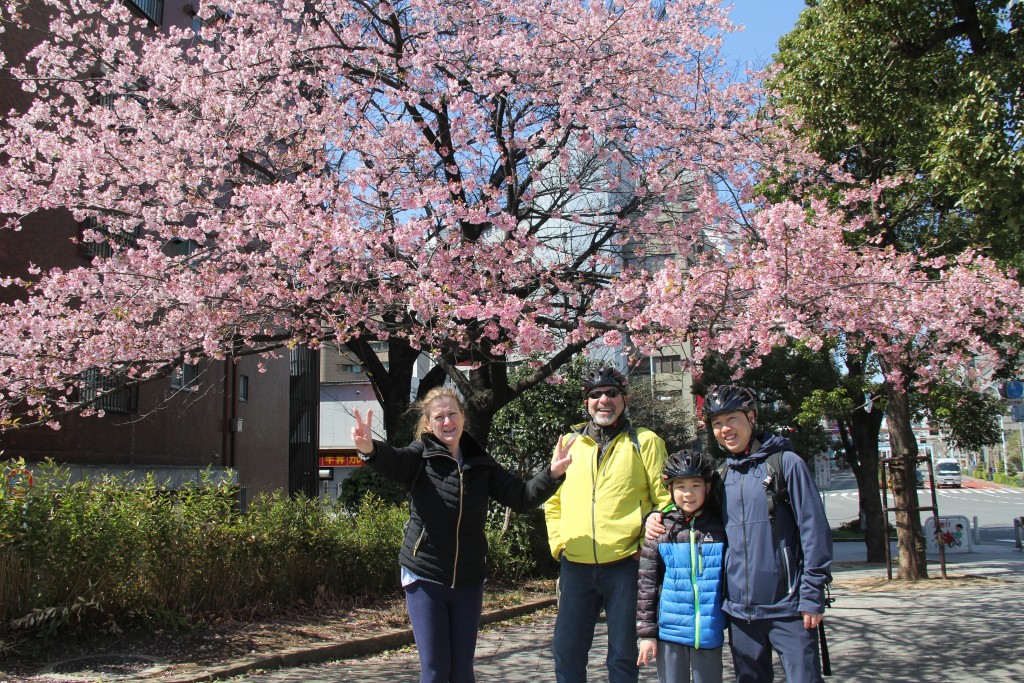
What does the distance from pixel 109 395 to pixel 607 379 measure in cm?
1087

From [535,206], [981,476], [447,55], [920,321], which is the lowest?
[981,476]

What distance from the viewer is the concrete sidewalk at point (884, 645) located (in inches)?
240

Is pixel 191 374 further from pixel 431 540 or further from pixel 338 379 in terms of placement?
pixel 338 379

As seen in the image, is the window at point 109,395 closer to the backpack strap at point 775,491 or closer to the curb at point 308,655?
the curb at point 308,655

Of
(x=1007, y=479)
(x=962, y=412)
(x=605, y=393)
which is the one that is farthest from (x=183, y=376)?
(x=1007, y=479)

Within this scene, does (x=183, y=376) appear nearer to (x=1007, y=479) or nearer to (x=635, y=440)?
(x=635, y=440)

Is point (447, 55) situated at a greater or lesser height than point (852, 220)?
greater

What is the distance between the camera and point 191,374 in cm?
1658

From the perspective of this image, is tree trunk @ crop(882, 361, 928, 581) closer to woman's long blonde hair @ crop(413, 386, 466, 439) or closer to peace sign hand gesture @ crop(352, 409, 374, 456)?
woman's long blonde hair @ crop(413, 386, 466, 439)

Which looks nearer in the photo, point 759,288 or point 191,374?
point 759,288

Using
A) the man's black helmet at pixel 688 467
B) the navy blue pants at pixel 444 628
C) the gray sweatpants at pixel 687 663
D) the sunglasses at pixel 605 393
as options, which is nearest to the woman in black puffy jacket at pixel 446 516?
the navy blue pants at pixel 444 628

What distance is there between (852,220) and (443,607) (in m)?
9.70

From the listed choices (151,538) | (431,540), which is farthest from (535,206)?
(431,540)

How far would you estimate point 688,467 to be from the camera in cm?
363
